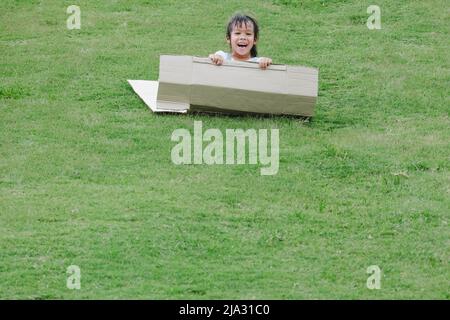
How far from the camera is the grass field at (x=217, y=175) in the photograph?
6.25m

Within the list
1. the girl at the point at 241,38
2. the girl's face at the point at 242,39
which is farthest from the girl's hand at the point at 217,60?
the girl's face at the point at 242,39

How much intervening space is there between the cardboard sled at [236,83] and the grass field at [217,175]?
18 centimetres

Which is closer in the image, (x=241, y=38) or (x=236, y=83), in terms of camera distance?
(x=236, y=83)

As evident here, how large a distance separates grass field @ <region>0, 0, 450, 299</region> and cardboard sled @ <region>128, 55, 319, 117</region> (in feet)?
0.58

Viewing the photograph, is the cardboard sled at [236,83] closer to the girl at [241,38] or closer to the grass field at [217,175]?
the grass field at [217,175]

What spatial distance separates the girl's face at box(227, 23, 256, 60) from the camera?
28.8 feet

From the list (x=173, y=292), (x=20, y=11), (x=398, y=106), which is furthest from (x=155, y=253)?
(x=20, y=11)

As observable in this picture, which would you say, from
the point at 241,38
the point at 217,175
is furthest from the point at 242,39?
the point at 217,175

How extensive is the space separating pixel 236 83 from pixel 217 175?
109 cm

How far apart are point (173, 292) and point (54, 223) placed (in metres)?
1.23

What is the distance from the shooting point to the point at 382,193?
741cm

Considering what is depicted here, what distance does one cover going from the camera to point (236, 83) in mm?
8391

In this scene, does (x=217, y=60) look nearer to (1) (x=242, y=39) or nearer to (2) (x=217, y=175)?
(1) (x=242, y=39)

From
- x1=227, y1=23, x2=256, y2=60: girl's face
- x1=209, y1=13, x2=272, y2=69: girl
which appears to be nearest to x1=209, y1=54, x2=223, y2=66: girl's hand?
x1=209, y1=13, x2=272, y2=69: girl
